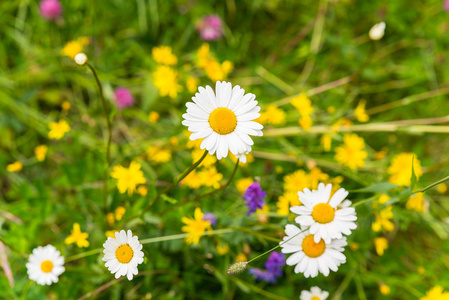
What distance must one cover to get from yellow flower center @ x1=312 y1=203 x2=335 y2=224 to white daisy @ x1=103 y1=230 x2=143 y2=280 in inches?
19.7

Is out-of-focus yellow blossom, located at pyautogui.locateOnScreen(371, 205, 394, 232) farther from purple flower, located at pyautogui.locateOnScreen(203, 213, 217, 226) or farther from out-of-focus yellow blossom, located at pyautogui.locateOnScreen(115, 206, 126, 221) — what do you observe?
out-of-focus yellow blossom, located at pyautogui.locateOnScreen(115, 206, 126, 221)

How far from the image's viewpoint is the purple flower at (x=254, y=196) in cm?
127

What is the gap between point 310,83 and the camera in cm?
227

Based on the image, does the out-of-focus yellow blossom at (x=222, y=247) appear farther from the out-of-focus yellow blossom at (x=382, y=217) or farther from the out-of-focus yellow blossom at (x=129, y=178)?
the out-of-focus yellow blossom at (x=382, y=217)

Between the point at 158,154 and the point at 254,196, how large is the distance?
1.87ft

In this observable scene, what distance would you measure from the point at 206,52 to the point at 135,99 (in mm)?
557

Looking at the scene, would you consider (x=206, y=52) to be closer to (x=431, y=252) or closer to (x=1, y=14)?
(x=1, y=14)

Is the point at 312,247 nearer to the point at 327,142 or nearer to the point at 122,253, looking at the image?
the point at 122,253

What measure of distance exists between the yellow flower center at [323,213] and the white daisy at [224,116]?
28 cm

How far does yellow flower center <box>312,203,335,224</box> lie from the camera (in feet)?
3.58

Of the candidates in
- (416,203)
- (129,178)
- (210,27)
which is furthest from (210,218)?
(210,27)

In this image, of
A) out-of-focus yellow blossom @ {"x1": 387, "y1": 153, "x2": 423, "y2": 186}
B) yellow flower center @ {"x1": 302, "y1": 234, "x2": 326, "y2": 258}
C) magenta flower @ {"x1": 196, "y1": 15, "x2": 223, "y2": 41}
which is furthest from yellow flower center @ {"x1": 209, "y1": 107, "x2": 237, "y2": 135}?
magenta flower @ {"x1": 196, "y1": 15, "x2": 223, "y2": 41}

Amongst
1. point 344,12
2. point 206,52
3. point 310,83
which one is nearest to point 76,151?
point 206,52

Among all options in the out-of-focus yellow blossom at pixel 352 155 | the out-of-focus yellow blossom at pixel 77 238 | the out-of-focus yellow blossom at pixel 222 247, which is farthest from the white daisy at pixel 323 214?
the out-of-focus yellow blossom at pixel 77 238
